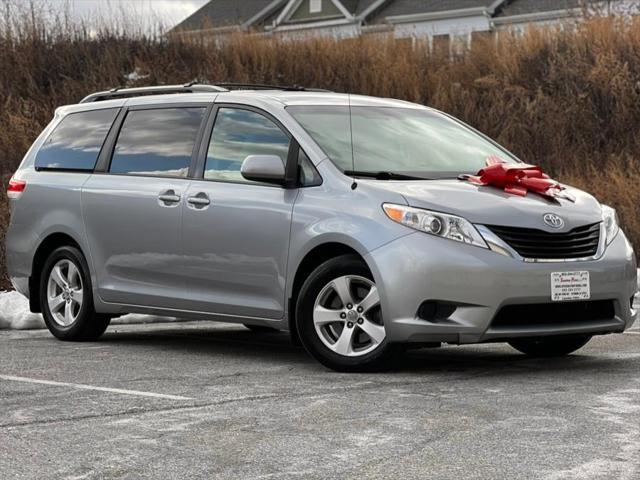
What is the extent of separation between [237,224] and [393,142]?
3.83 ft

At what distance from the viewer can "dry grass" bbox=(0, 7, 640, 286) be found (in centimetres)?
2131

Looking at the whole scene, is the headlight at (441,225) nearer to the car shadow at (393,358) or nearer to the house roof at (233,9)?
the car shadow at (393,358)

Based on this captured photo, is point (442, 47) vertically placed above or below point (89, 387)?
above

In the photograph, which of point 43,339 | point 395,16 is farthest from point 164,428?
point 395,16

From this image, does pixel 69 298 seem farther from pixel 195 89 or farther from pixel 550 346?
pixel 550 346

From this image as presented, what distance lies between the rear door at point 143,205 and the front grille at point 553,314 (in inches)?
94.6

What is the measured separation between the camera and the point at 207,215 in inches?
352

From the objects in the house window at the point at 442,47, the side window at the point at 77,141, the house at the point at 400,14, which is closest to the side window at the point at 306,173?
the side window at the point at 77,141

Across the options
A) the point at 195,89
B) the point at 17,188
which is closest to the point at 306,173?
the point at 195,89

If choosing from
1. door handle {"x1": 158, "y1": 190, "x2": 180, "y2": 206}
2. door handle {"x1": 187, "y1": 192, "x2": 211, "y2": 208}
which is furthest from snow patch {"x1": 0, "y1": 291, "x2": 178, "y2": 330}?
door handle {"x1": 187, "y1": 192, "x2": 211, "y2": 208}

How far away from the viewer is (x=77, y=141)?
10.5m

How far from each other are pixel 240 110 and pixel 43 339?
2657 mm

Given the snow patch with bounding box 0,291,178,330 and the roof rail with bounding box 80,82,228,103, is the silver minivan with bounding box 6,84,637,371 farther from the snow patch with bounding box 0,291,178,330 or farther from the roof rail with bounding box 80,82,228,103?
the snow patch with bounding box 0,291,178,330

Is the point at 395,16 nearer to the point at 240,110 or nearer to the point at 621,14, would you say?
the point at 621,14
